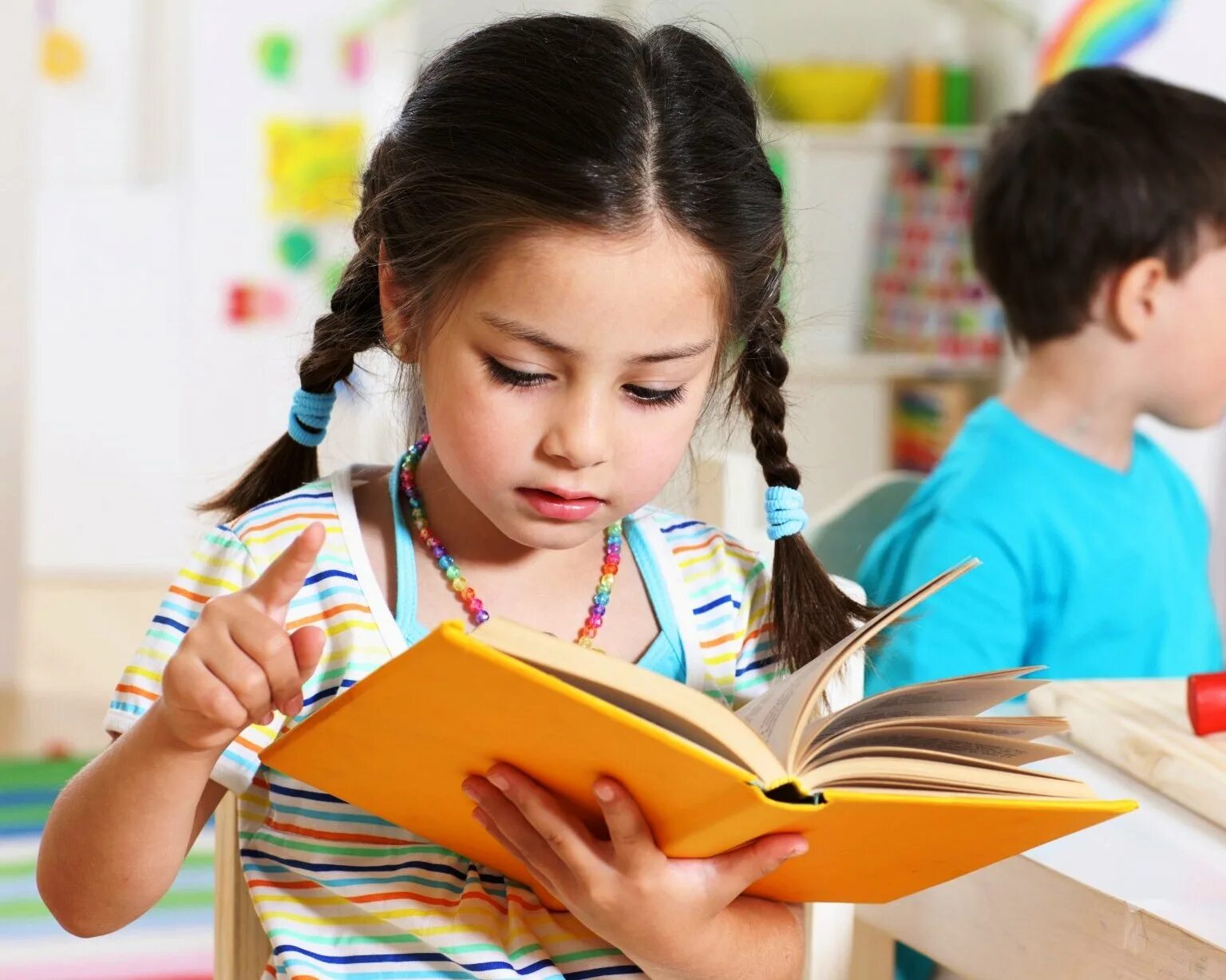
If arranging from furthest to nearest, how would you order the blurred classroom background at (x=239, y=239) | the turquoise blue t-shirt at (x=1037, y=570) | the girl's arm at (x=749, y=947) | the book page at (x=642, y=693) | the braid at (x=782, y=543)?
the blurred classroom background at (x=239, y=239)
the turquoise blue t-shirt at (x=1037, y=570)
the braid at (x=782, y=543)
the girl's arm at (x=749, y=947)
the book page at (x=642, y=693)

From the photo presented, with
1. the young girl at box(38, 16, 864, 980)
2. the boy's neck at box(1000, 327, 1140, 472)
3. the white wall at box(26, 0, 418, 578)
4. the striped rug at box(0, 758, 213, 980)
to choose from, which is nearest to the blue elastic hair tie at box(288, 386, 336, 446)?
the young girl at box(38, 16, 864, 980)

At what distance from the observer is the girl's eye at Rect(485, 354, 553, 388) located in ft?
2.53

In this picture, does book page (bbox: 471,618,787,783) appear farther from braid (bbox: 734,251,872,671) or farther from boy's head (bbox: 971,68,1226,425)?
boy's head (bbox: 971,68,1226,425)

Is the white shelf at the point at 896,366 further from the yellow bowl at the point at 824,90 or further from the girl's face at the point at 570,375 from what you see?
the girl's face at the point at 570,375

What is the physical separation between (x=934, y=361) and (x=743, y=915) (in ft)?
9.70

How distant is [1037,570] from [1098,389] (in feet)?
0.75

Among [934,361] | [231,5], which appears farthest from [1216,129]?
[231,5]

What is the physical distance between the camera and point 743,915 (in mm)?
820

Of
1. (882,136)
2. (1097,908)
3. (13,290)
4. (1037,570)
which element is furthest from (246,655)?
(882,136)

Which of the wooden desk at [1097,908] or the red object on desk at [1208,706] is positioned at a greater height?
the red object on desk at [1208,706]

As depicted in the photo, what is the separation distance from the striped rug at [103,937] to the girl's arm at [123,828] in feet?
3.66

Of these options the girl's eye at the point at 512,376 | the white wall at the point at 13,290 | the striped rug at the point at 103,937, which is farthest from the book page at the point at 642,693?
the white wall at the point at 13,290

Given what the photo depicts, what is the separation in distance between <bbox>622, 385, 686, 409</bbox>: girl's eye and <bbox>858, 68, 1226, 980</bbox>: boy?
0.63 metres

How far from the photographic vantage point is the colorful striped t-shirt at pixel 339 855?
82 cm
